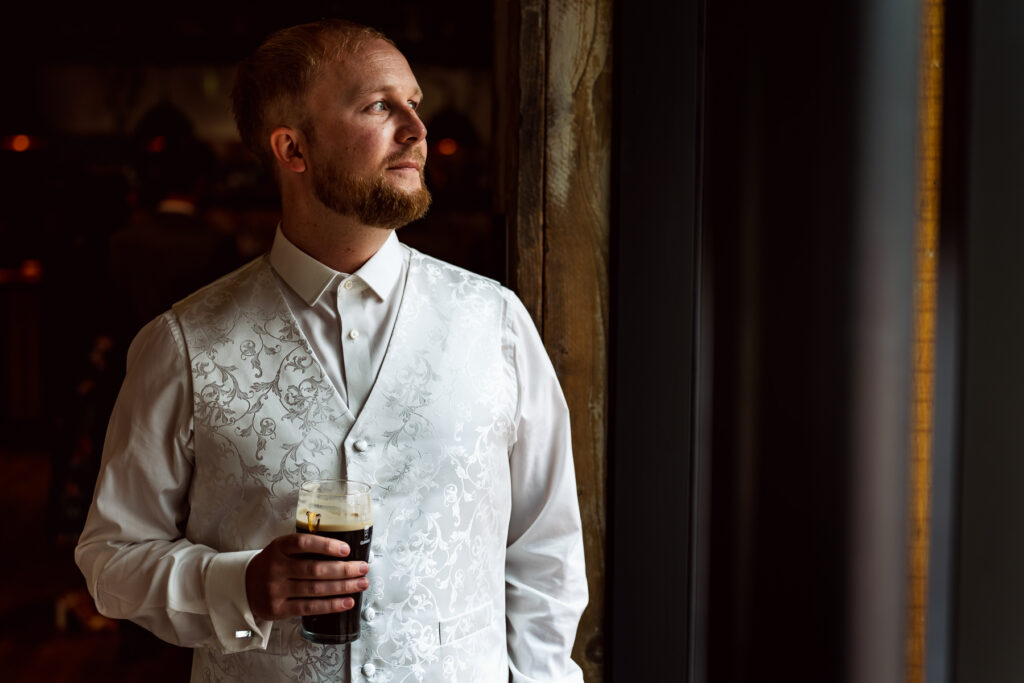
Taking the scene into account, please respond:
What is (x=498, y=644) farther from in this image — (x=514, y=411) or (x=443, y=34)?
(x=443, y=34)

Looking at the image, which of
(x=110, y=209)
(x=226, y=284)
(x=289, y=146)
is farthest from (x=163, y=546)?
(x=110, y=209)

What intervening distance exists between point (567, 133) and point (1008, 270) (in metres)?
0.77

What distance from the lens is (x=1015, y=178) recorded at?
44.1 inches

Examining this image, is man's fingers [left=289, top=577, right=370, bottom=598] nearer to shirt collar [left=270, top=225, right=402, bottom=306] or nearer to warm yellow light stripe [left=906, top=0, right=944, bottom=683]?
shirt collar [left=270, top=225, right=402, bottom=306]

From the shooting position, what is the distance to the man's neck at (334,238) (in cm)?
135

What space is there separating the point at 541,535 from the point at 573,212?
1.90 feet

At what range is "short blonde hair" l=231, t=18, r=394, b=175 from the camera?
4.40ft

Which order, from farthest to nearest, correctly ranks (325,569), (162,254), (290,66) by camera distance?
(162,254), (290,66), (325,569)

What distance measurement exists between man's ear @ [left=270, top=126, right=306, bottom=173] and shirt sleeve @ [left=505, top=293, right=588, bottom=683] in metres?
0.39

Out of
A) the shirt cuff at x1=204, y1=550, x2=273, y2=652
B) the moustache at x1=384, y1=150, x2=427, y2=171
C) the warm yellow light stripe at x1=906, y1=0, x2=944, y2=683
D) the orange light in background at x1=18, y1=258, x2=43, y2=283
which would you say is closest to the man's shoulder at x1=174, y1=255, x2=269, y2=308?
the moustache at x1=384, y1=150, x2=427, y2=171

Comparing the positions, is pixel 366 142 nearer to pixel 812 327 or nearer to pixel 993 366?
pixel 812 327

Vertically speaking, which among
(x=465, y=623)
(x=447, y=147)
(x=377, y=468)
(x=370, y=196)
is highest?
(x=447, y=147)

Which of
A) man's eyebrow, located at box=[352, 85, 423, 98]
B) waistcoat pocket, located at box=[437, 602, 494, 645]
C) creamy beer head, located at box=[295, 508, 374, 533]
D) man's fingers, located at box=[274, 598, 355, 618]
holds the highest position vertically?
man's eyebrow, located at box=[352, 85, 423, 98]

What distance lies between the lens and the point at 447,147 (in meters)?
5.16
